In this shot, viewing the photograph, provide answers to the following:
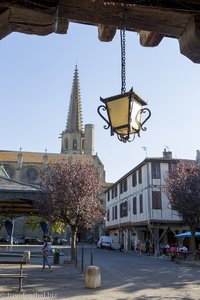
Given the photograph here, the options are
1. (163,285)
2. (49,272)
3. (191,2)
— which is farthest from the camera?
(49,272)

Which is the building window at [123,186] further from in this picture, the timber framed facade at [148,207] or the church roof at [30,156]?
the church roof at [30,156]

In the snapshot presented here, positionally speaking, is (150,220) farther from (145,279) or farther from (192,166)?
(145,279)

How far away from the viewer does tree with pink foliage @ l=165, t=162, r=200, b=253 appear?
2469 cm

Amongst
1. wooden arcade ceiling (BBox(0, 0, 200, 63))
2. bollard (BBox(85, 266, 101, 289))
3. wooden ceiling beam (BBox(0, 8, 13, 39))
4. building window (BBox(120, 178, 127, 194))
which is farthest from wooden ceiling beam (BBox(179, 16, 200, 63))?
building window (BBox(120, 178, 127, 194))

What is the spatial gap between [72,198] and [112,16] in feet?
58.7

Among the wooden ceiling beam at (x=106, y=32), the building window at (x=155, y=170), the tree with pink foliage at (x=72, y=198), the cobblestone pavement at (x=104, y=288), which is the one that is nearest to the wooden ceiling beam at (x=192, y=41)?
the wooden ceiling beam at (x=106, y=32)

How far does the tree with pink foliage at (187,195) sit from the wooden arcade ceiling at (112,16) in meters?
22.2

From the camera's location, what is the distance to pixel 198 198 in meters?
24.8

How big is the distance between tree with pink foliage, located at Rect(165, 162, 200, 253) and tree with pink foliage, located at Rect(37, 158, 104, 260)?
6019 mm

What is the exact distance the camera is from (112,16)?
3.42 metres

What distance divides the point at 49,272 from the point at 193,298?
739cm

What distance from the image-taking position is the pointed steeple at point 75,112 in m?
89.1

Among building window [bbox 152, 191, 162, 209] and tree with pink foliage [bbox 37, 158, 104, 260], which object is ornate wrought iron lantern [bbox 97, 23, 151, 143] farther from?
building window [bbox 152, 191, 162, 209]

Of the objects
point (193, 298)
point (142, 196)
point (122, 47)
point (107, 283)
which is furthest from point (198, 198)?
point (122, 47)
